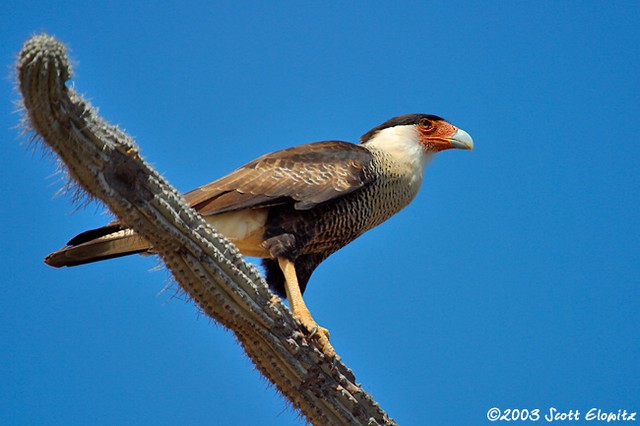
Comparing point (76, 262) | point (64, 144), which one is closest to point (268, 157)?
point (76, 262)

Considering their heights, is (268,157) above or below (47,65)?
above

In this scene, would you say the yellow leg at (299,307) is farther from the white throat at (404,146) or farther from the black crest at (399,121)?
the black crest at (399,121)

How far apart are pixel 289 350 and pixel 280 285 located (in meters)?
1.44

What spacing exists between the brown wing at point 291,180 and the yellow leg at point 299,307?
38cm

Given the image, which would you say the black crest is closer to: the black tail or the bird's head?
the bird's head

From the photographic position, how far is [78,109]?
3.41m

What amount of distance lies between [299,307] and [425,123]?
2.05 meters

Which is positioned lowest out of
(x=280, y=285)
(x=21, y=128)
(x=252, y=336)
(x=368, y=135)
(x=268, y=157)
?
(x=21, y=128)

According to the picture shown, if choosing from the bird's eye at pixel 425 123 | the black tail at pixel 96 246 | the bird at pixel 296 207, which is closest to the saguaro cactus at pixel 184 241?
the bird at pixel 296 207

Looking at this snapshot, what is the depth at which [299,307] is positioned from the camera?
5.40 m

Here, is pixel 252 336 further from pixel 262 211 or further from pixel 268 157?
pixel 268 157

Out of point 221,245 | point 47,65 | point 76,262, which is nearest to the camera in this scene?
point 47,65

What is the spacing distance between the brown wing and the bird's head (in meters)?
0.56

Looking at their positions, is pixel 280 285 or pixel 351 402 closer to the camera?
pixel 351 402
